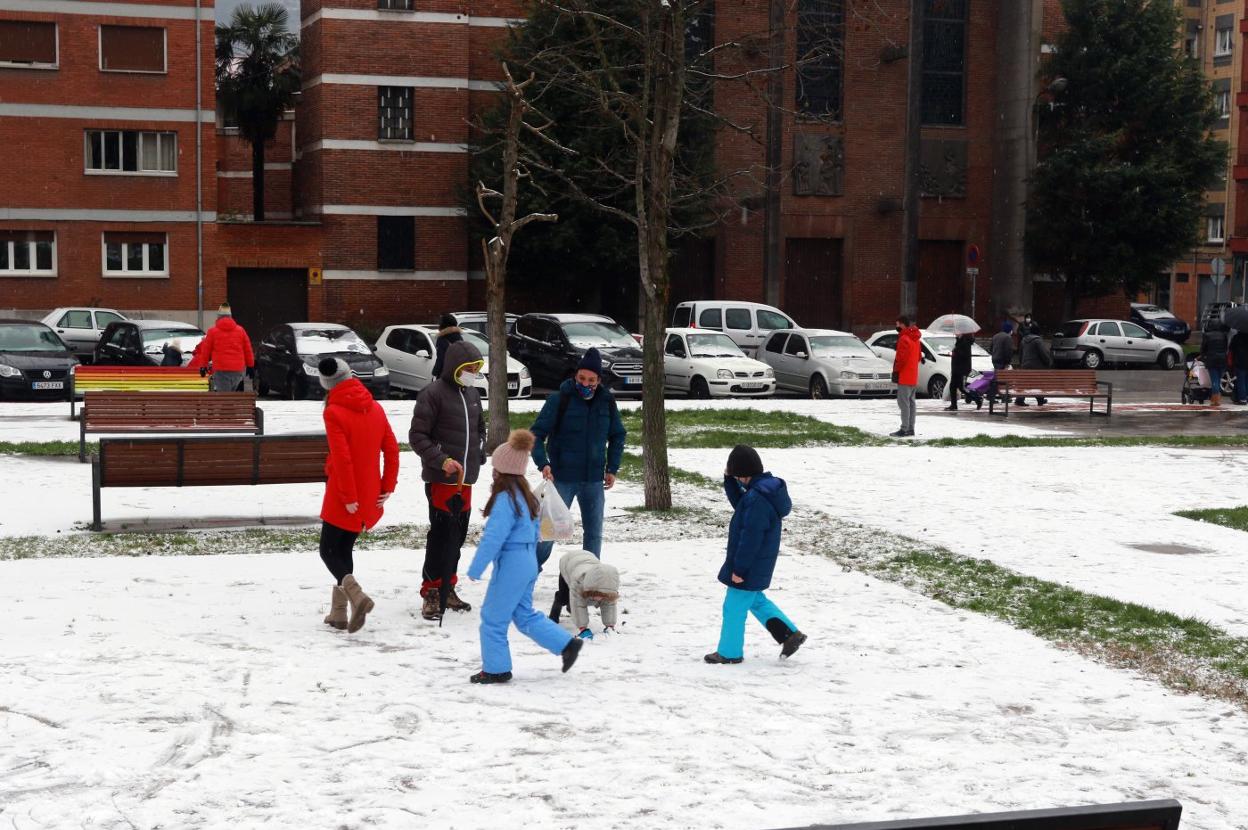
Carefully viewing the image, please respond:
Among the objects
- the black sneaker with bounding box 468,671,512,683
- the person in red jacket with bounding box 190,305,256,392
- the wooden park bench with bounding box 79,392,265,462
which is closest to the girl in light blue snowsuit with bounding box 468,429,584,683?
the black sneaker with bounding box 468,671,512,683

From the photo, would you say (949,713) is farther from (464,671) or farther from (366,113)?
(366,113)

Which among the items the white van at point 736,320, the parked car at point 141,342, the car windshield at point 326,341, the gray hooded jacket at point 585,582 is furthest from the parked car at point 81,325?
the gray hooded jacket at point 585,582

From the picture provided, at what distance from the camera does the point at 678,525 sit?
1339 cm

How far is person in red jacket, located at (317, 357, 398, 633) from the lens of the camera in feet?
29.1

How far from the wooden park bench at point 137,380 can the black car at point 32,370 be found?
24.3 ft

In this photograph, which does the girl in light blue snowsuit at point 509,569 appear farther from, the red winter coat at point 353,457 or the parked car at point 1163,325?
the parked car at point 1163,325

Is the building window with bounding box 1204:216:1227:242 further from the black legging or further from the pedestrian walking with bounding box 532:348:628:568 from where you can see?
the black legging

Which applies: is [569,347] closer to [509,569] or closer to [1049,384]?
[1049,384]

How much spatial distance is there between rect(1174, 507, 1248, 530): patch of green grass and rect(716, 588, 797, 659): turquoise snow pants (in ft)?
22.5

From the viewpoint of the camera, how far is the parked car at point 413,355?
30.8 m

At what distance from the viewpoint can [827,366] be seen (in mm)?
31141

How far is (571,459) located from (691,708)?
277cm

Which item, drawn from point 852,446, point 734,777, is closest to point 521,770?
point 734,777

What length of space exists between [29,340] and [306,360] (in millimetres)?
5143
